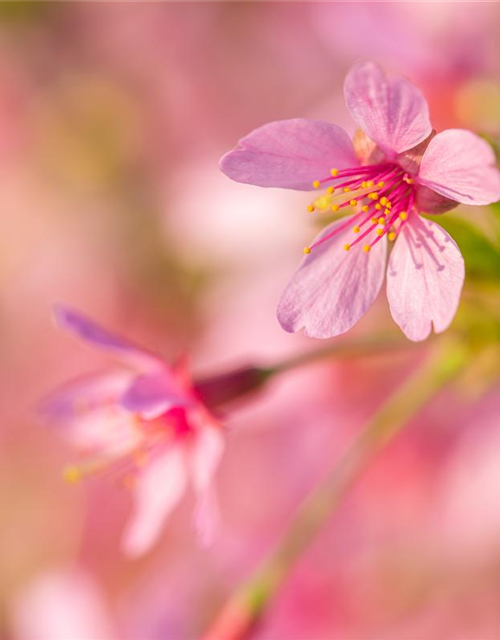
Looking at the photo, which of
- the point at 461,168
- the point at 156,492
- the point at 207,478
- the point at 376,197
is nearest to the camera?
the point at 461,168

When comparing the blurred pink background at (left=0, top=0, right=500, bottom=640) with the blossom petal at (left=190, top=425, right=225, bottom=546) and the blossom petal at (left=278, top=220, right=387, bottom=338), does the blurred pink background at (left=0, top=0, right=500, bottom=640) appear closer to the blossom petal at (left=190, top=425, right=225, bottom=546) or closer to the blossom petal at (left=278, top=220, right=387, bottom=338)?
the blossom petal at (left=190, top=425, right=225, bottom=546)

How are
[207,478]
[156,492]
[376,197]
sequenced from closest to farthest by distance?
[376,197], [207,478], [156,492]

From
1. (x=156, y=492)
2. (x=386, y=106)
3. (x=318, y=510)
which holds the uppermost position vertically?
(x=386, y=106)

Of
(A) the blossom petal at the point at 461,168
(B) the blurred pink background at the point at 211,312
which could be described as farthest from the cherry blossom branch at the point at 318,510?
(A) the blossom petal at the point at 461,168

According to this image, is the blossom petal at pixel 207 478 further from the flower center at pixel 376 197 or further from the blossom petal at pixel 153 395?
the flower center at pixel 376 197

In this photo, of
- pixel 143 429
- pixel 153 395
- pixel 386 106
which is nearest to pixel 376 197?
pixel 386 106

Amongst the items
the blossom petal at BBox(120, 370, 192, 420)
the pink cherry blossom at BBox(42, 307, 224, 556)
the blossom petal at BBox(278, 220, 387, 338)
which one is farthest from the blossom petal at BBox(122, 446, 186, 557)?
the blossom petal at BBox(278, 220, 387, 338)

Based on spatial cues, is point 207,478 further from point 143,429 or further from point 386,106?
point 386,106

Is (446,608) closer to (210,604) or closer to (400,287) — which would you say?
(210,604)
